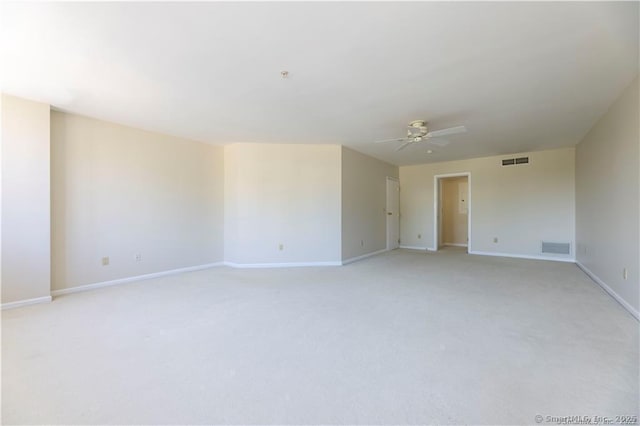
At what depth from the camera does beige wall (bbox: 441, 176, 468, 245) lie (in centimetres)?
858

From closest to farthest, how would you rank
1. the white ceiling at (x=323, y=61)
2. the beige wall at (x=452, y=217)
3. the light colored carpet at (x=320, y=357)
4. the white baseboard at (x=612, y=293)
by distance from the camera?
the light colored carpet at (x=320, y=357) → the white ceiling at (x=323, y=61) → the white baseboard at (x=612, y=293) → the beige wall at (x=452, y=217)

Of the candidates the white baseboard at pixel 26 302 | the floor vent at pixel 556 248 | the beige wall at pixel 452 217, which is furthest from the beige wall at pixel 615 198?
the white baseboard at pixel 26 302

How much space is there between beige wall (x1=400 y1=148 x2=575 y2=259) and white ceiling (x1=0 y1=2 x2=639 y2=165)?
2304 mm

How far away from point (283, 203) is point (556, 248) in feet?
18.5

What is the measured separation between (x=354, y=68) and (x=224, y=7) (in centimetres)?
116

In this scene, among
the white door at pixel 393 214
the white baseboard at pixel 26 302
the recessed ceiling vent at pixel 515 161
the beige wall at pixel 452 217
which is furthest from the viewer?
the beige wall at pixel 452 217

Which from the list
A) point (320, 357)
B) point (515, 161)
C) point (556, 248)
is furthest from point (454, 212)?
point (320, 357)

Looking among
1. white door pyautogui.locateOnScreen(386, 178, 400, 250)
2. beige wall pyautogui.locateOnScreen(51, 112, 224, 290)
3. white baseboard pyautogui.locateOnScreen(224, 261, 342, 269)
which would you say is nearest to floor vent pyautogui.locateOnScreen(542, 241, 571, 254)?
white door pyautogui.locateOnScreen(386, 178, 400, 250)

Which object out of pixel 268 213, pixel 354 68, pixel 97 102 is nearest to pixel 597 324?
pixel 354 68

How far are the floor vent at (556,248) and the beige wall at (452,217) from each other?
2.62 meters

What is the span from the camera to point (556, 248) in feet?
19.0

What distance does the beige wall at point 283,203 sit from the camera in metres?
5.27

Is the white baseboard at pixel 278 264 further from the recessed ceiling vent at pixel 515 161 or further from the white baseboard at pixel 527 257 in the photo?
the recessed ceiling vent at pixel 515 161

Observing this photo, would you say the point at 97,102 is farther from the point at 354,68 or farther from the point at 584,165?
the point at 584,165
